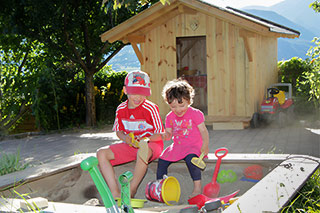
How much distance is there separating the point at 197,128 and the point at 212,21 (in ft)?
19.3

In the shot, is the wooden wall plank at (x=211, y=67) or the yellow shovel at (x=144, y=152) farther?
the wooden wall plank at (x=211, y=67)

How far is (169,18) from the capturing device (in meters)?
9.18

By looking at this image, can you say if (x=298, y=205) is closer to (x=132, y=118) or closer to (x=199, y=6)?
(x=132, y=118)

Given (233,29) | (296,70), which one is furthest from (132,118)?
(296,70)

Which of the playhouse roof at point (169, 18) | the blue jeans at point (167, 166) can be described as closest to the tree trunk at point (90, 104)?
the playhouse roof at point (169, 18)

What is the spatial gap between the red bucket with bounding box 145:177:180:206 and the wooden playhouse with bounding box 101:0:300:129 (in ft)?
18.5

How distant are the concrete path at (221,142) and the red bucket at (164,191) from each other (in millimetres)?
2862

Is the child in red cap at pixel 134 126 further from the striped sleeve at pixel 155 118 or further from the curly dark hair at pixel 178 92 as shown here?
the curly dark hair at pixel 178 92

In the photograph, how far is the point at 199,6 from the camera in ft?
27.5

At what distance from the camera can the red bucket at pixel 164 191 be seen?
9.52 ft

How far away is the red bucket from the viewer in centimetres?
290

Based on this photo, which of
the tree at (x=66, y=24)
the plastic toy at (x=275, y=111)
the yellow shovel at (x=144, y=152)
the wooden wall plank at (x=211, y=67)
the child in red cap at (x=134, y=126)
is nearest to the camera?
the yellow shovel at (x=144, y=152)

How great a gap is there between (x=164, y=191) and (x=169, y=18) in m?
6.76

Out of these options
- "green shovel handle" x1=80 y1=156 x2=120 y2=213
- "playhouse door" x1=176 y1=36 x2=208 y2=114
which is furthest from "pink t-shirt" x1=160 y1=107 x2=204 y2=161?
"playhouse door" x1=176 y1=36 x2=208 y2=114
